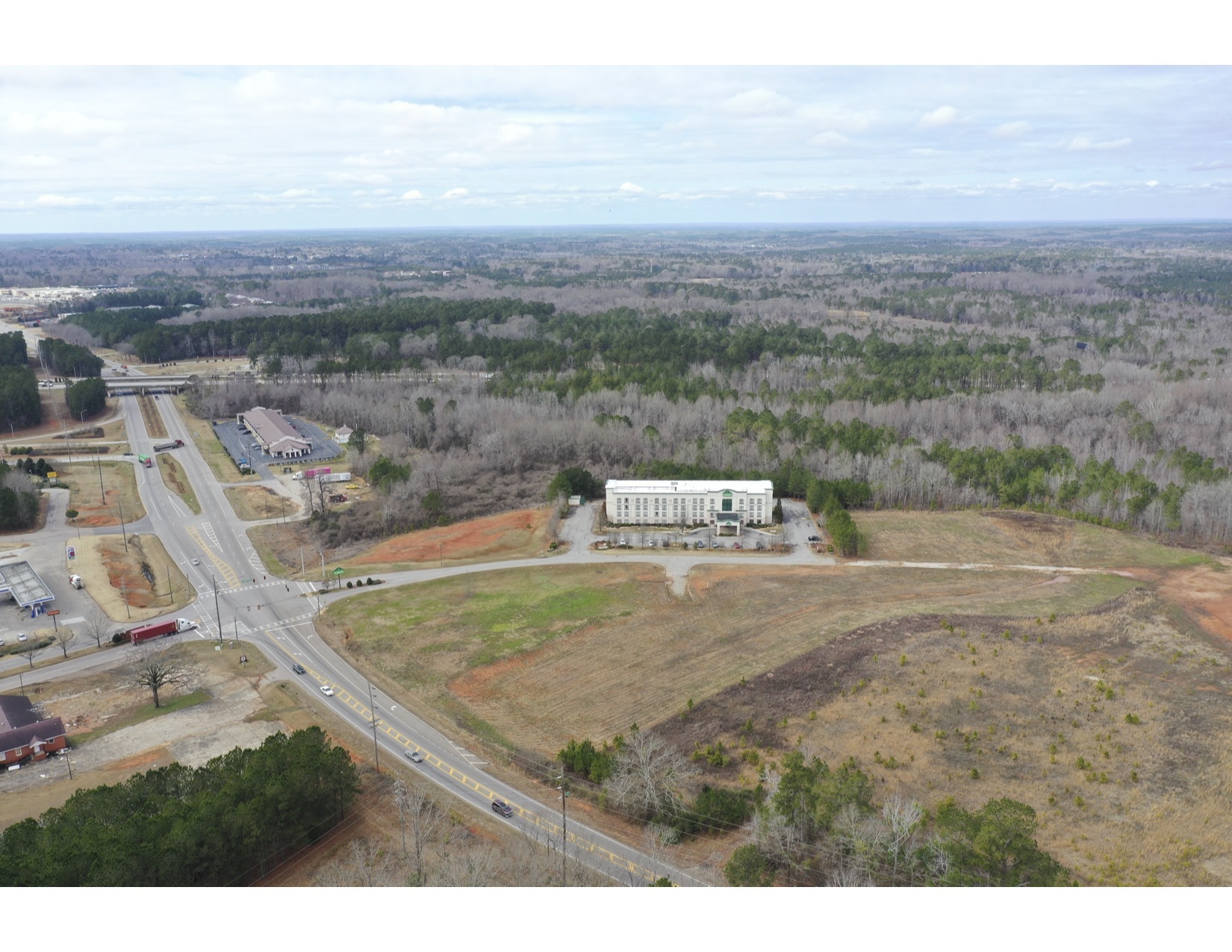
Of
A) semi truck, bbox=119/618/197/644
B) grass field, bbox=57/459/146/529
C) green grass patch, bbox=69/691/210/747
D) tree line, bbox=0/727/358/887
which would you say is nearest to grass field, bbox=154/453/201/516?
grass field, bbox=57/459/146/529

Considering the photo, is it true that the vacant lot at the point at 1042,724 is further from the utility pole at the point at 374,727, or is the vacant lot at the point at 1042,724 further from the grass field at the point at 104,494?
the grass field at the point at 104,494

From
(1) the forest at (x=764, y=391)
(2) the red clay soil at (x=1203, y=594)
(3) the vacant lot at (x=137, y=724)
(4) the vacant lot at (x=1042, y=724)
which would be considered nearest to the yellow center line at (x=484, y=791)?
(3) the vacant lot at (x=137, y=724)

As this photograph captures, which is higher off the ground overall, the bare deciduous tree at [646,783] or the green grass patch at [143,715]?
the bare deciduous tree at [646,783]

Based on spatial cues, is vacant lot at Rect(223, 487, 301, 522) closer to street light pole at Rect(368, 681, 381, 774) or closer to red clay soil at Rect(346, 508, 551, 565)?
red clay soil at Rect(346, 508, 551, 565)

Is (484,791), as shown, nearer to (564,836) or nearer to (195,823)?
(564,836)

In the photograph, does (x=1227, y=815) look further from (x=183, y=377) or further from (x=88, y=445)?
(x=183, y=377)
